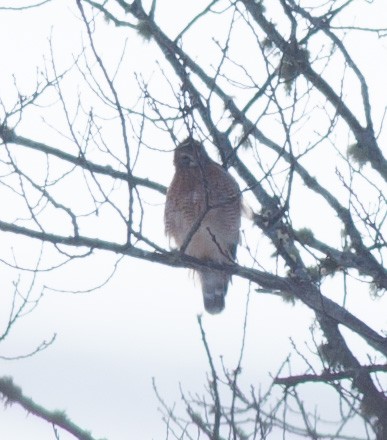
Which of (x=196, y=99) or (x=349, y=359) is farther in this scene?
(x=349, y=359)

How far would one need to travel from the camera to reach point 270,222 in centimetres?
575

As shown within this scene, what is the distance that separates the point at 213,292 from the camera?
8.49m

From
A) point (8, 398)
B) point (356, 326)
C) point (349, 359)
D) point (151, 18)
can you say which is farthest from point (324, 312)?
point (151, 18)

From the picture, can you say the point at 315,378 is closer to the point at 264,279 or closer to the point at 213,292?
the point at 264,279

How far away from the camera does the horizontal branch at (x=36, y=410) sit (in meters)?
5.74

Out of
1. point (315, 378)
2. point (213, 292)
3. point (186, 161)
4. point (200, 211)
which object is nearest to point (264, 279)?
point (315, 378)

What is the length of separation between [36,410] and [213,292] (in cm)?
271

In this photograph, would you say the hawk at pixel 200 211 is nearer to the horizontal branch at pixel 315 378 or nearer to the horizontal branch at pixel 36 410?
the horizontal branch at pixel 36 410

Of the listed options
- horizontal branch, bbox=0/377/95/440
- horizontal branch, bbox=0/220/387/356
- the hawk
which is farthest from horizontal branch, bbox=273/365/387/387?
the hawk

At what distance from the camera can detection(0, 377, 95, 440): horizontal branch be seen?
5742 mm

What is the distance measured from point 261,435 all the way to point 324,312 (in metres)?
0.85

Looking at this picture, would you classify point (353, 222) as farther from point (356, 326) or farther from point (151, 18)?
point (151, 18)

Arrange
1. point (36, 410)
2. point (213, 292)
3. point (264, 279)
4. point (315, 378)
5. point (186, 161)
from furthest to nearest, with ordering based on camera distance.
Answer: point (213, 292)
point (186, 161)
point (36, 410)
point (264, 279)
point (315, 378)

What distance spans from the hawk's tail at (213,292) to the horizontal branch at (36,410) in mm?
2589
